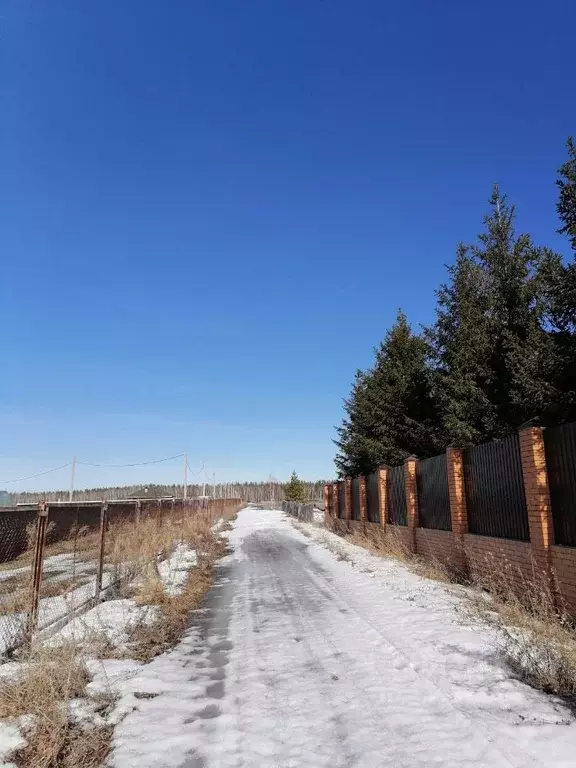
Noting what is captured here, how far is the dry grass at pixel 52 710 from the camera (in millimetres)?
3684

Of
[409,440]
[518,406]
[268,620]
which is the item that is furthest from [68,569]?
[409,440]

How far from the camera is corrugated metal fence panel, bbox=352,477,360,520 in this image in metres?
24.0

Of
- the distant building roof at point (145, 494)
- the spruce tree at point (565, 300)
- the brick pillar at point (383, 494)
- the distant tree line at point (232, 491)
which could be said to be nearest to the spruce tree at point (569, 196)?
the spruce tree at point (565, 300)

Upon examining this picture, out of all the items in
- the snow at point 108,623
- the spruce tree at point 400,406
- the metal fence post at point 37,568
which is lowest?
the snow at point 108,623

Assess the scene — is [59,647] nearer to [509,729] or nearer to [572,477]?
[509,729]

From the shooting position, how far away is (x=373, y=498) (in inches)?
813

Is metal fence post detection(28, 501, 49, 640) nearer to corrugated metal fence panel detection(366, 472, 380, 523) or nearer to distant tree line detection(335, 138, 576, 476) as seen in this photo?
distant tree line detection(335, 138, 576, 476)

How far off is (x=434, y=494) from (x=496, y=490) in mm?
3550

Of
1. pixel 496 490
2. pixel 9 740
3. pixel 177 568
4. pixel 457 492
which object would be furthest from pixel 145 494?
pixel 9 740

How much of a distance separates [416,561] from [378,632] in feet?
21.5

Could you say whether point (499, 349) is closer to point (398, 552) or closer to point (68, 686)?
point (398, 552)

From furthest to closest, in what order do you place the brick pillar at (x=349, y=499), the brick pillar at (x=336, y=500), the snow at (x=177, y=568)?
the brick pillar at (x=336, y=500) < the brick pillar at (x=349, y=499) < the snow at (x=177, y=568)

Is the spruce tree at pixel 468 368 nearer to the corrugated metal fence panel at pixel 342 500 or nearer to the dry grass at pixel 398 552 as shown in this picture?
the dry grass at pixel 398 552

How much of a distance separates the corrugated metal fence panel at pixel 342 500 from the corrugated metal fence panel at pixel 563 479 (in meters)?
20.5
